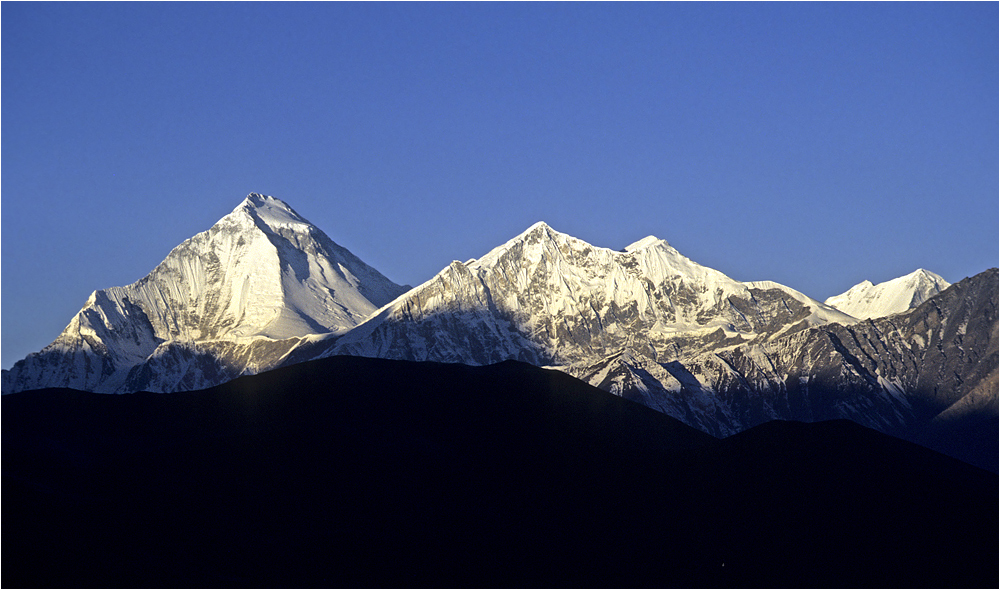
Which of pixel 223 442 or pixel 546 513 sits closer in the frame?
pixel 546 513

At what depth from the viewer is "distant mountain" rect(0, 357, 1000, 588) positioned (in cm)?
12375

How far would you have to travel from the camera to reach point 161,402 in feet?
556

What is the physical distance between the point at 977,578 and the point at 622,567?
1132 inches

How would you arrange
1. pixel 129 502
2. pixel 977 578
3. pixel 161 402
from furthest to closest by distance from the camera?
pixel 161 402 < pixel 129 502 < pixel 977 578

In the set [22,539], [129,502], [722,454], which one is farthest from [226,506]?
[722,454]

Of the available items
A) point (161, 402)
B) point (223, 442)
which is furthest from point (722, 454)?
point (161, 402)

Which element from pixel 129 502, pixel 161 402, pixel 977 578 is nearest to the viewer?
pixel 977 578

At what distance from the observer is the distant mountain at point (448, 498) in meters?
124

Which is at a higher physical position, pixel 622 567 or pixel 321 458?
pixel 321 458

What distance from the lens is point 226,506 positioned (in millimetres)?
135125

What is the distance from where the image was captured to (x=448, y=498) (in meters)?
143

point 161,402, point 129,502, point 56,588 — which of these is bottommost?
point 56,588

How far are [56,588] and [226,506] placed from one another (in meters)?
24.8

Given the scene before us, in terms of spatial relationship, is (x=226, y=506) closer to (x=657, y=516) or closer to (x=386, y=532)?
Result: (x=386, y=532)
